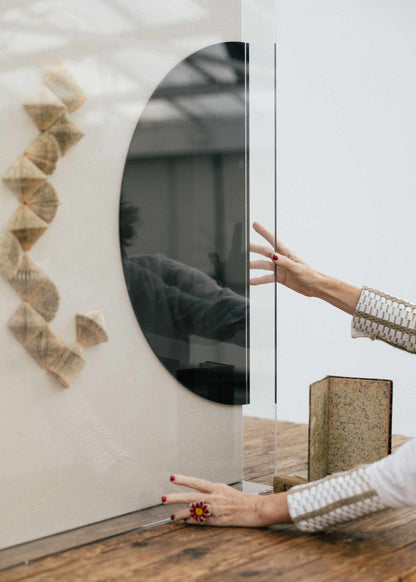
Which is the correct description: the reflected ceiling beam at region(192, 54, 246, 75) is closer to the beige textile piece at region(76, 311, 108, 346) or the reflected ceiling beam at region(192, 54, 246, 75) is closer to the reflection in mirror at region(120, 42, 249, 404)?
the reflection in mirror at region(120, 42, 249, 404)

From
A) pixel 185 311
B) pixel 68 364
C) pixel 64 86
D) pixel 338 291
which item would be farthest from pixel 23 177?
pixel 338 291

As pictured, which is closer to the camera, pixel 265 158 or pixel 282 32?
pixel 265 158

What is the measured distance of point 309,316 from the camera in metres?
2.93

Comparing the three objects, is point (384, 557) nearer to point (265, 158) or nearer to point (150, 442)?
point (150, 442)

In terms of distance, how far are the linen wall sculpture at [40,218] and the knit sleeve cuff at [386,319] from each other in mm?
622

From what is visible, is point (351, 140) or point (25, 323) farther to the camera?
point (351, 140)

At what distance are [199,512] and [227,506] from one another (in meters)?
0.05

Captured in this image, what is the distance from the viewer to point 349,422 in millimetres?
1402

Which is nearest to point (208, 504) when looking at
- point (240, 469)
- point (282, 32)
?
point (240, 469)

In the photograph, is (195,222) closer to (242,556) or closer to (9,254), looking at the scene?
(9,254)

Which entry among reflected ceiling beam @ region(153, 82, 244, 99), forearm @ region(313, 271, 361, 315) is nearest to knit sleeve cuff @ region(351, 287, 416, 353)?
forearm @ region(313, 271, 361, 315)

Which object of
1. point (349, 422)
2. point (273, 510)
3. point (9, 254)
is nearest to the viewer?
point (9, 254)

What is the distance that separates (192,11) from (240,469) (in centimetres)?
87

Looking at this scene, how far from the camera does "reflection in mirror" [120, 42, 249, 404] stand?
1.18 m
